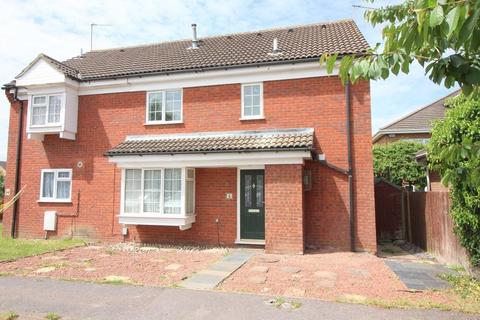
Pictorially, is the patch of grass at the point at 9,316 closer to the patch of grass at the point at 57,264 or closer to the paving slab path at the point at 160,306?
the paving slab path at the point at 160,306

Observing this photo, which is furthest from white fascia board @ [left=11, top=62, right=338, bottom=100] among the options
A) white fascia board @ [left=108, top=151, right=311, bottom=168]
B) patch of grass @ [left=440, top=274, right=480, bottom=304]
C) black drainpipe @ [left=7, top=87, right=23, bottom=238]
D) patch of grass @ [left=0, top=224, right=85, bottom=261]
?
patch of grass @ [left=440, top=274, right=480, bottom=304]

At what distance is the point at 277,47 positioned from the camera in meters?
13.3

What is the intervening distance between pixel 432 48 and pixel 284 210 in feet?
26.6

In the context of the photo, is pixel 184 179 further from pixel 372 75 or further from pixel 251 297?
pixel 372 75

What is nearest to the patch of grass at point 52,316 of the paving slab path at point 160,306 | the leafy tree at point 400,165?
the paving slab path at point 160,306

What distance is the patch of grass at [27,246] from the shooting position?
1061cm

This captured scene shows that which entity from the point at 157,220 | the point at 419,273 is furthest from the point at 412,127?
the point at 157,220

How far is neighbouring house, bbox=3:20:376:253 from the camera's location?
11.1 m

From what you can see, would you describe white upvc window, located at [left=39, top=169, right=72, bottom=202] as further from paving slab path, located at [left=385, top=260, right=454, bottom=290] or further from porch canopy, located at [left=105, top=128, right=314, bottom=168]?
paving slab path, located at [left=385, top=260, right=454, bottom=290]

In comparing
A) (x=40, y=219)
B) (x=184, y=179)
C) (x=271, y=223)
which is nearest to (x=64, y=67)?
(x=40, y=219)

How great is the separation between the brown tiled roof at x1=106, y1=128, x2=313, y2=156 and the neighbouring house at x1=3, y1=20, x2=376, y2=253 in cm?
5

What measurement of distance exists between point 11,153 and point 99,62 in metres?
5.34

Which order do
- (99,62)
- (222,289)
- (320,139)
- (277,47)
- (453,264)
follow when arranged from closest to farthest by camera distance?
(222,289) → (453,264) → (320,139) → (277,47) → (99,62)

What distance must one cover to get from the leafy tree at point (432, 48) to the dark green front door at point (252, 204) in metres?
9.01
